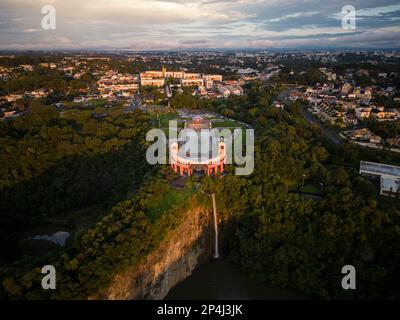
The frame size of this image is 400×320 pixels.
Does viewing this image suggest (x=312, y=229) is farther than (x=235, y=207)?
No

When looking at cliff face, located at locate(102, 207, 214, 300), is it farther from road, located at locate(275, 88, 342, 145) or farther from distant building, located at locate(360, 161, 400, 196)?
road, located at locate(275, 88, 342, 145)

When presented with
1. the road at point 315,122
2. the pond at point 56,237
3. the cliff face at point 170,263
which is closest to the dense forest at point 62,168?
the pond at point 56,237

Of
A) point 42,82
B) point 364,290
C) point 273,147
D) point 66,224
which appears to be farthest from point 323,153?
point 42,82

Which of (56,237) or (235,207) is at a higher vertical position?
(235,207)

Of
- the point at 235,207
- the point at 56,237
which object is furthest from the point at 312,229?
the point at 56,237

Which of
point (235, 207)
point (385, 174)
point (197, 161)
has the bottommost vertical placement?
point (235, 207)

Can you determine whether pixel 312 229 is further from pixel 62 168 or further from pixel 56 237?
pixel 62 168

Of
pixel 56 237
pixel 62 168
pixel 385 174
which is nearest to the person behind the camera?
pixel 56 237
